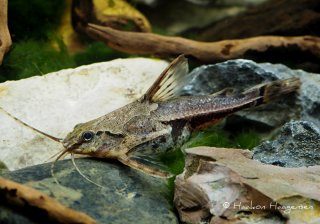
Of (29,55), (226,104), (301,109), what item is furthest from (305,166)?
(29,55)

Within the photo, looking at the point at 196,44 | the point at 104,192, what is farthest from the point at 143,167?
the point at 196,44

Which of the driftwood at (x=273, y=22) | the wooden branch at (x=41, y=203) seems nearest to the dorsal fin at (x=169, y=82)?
the wooden branch at (x=41, y=203)

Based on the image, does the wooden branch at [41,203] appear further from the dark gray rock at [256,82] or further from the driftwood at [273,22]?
the driftwood at [273,22]

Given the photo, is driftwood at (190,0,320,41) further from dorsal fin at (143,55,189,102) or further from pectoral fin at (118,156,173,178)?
pectoral fin at (118,156,173,178)

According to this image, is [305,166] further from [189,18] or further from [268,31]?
[189,18]

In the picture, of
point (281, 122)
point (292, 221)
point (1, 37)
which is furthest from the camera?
point (281, 122)

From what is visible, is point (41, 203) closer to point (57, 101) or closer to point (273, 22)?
point (57, 101)
